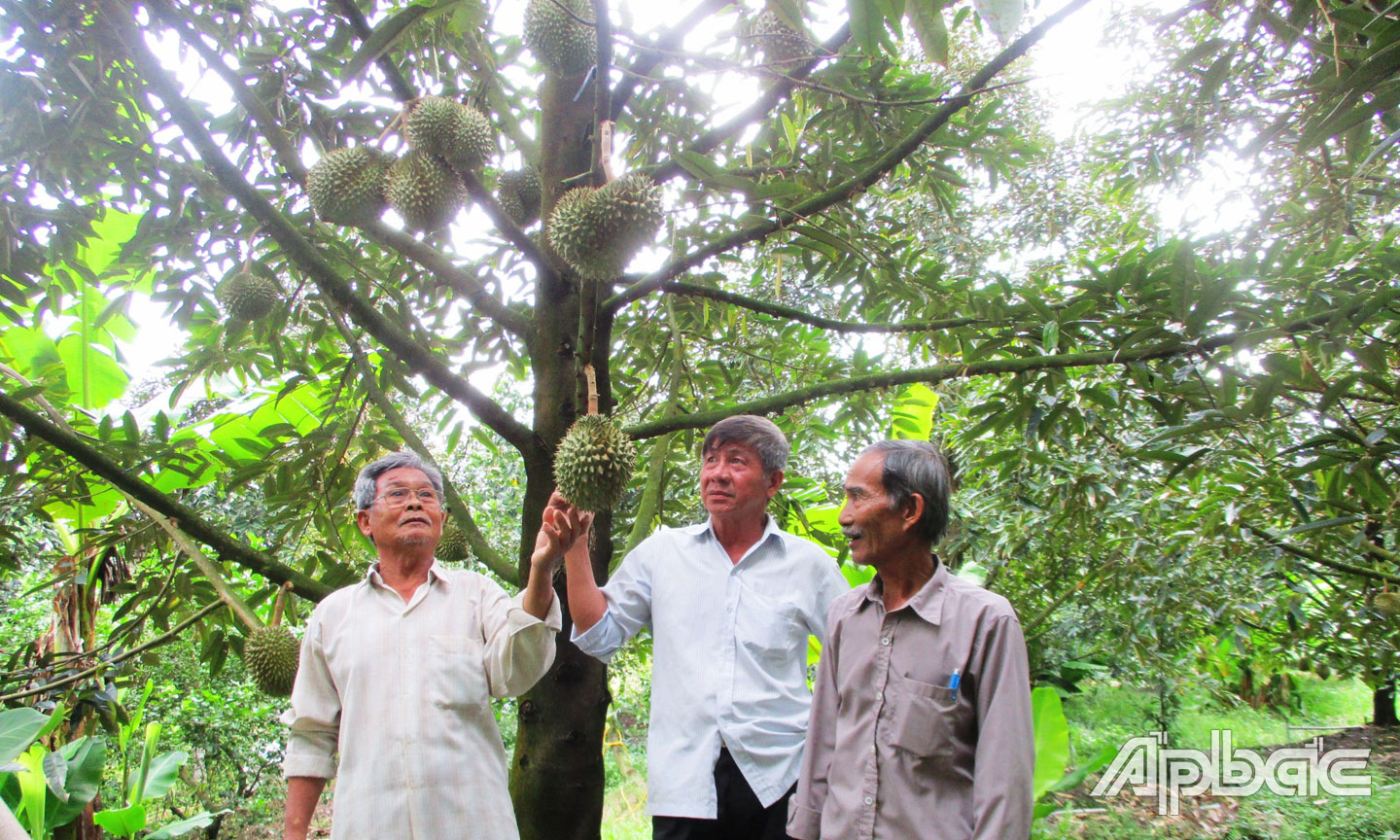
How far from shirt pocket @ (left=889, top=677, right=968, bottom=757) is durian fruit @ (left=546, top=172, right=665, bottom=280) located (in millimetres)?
998

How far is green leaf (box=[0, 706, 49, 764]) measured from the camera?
1683mm

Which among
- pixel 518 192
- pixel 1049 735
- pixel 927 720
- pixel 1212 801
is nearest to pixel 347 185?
pixel 518 192

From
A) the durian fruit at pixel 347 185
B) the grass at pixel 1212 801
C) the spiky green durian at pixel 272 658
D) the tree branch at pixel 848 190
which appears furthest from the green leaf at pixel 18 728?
the grass at pixel 1212 801

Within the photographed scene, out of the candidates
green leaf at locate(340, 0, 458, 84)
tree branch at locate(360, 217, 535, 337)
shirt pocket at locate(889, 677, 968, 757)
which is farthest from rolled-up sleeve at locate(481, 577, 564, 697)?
green leaf at locate(340, 0, 458, 84)

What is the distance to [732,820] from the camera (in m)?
1.79

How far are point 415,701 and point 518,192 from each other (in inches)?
56.0

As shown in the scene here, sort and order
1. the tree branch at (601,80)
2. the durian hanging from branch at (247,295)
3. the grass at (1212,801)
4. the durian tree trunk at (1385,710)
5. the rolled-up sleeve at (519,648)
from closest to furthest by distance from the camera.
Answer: the tree branch at (601,80) < the rolled-up sleeve at (519,648) < the durian hanging from branch at (247,295) < the grass at (1212,801) < the durian tree trunk at (1385,710)

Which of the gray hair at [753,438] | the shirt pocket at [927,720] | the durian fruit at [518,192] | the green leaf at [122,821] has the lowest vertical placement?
the green leaf at [122,821]

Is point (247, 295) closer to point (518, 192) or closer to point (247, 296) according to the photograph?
point (247, 296)

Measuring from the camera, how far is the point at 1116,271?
2.12 m

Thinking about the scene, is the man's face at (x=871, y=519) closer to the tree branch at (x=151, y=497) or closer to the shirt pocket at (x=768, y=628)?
the shirt pocket at (x=768, y=628)

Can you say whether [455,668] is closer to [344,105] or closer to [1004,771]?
[1004,771]

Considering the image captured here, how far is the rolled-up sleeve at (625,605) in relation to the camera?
1977 mm

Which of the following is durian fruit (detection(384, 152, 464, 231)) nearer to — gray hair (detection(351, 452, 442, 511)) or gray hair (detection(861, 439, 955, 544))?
gray hair (detection(351, 452, 442, 511))
